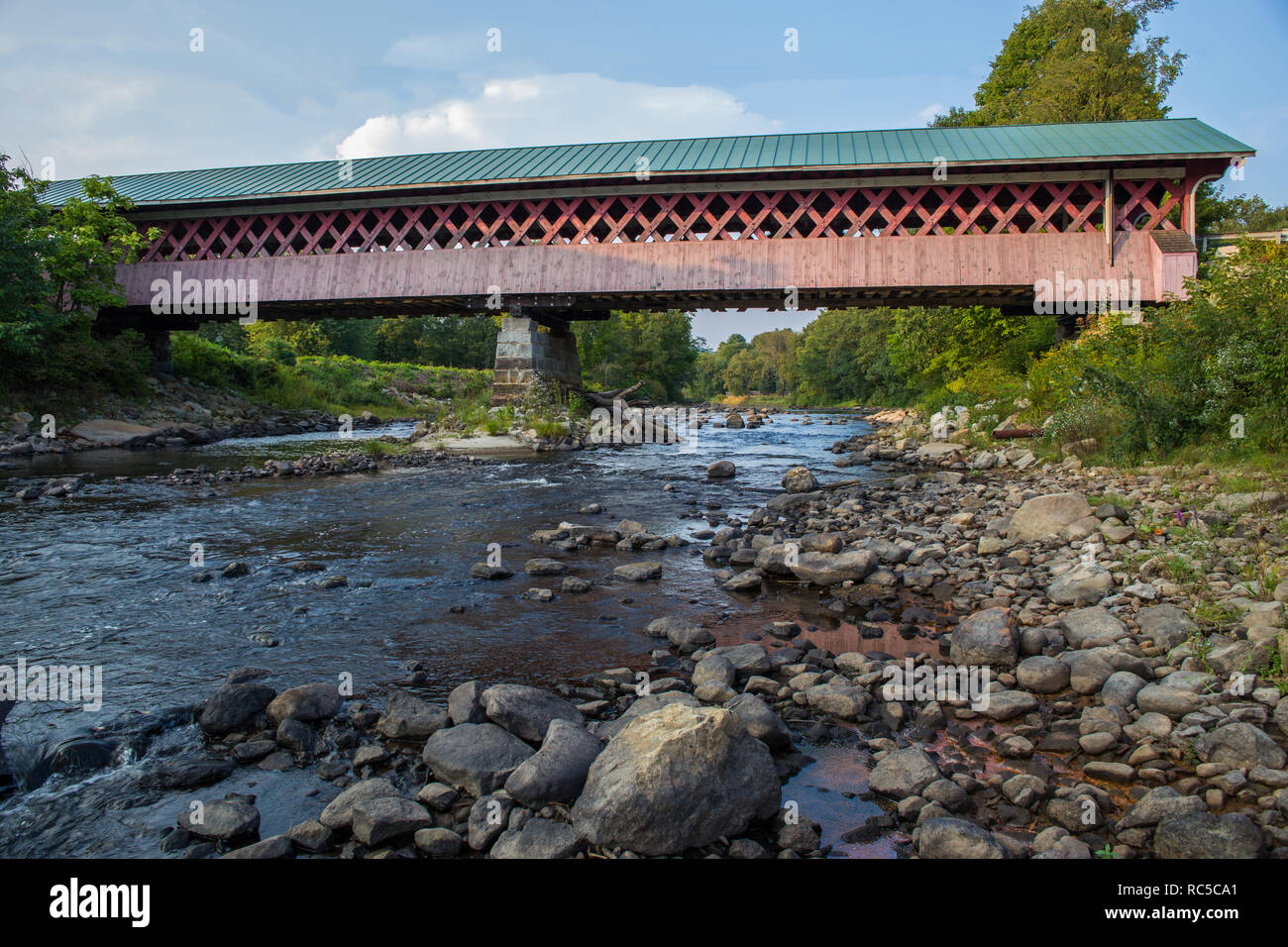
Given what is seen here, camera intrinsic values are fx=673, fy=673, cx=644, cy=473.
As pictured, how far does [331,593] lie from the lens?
224 inches

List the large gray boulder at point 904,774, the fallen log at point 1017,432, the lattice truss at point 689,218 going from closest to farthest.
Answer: the large gray boulder at point 904,774 → the fallen log at point 1017,432 → the lattice truss at point 689,218

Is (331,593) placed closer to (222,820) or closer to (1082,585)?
(222,820)

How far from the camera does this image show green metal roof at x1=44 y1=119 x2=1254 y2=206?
16094 mm

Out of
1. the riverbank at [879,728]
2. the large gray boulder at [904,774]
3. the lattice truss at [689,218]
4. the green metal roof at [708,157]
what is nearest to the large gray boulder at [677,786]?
the riverbank at [879,728]

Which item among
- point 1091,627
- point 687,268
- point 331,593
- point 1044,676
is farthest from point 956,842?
point 687,268

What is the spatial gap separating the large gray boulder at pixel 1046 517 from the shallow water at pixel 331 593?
2.53 metres

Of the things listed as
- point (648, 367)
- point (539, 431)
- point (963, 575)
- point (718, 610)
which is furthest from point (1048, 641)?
point (648, 367)

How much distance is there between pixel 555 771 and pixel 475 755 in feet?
1.35

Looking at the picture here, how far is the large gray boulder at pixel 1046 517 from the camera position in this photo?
20.9ft

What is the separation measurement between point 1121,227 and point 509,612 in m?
18.8

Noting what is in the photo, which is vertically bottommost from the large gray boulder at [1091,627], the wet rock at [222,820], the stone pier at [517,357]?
the wet rock at [222,820]

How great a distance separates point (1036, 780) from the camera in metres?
2.77

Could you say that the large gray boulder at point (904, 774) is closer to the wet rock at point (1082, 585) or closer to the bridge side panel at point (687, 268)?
the wet rock at point (1082, 585)

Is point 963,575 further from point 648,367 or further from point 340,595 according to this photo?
point 648,367
